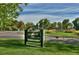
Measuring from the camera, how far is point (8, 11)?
2576 mm

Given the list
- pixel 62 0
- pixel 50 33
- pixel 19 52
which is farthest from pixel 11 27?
pixel 62 0

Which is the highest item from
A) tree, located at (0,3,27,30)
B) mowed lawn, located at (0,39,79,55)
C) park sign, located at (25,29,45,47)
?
tree, located at (0,3,27,30)

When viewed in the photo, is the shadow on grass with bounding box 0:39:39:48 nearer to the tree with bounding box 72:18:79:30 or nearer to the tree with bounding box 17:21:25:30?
the tree with bounding box 17:21:25:30

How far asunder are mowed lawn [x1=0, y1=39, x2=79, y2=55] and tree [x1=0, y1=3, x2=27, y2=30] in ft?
0.73

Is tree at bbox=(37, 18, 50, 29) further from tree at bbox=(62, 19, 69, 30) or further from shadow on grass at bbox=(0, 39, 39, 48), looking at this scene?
shadow on grass at bbox=(0, 39, 39, 48)

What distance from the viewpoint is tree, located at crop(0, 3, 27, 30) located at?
254 cm

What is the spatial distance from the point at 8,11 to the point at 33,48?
55cm

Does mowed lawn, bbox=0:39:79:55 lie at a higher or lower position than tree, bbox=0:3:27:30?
lower

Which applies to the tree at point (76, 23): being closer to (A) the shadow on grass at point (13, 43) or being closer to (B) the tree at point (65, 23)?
(B) the tree at point (65, 23)

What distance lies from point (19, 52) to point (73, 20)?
755 mm

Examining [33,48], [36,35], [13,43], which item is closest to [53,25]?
[36,35]

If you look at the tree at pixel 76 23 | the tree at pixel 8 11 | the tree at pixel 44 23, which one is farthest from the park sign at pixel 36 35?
the tree at pixel 76 23

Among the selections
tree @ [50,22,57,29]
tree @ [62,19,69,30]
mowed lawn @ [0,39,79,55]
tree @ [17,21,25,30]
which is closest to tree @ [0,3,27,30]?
tree @ [17,21,25,30]
